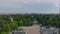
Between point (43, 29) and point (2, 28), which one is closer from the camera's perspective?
point (2, 28)

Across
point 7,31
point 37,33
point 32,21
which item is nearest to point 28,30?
point 37,33

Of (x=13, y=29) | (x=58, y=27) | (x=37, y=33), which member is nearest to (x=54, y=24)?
(x=58, y=27)

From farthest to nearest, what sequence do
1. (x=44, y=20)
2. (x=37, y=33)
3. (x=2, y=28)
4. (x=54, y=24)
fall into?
(x=44, y=20)
(x=54, y=24)
(x=37, y=33)
(x=2, y=28)

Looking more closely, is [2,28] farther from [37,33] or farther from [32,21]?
[32,21]

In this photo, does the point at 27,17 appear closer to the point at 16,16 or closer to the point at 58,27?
the point at 16,16

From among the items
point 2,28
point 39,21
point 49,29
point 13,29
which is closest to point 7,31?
point 2,28

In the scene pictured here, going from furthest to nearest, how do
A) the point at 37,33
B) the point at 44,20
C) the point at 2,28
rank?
the point at 44,20 → the point at 37,33 → the point at 2,28

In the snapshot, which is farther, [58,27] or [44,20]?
[44,20]

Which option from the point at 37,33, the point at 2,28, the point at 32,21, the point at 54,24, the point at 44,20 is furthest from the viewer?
the point at 32,21

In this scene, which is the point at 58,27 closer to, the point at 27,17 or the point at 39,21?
the point at 39,21
